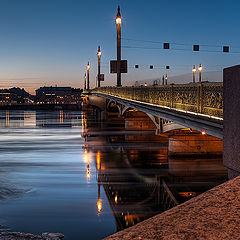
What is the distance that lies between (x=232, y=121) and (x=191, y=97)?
7.77 m

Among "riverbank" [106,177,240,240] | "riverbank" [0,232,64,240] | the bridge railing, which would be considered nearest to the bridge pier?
"riverbank" [106,177,240,240]

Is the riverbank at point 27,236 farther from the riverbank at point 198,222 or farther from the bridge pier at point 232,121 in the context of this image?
the riverbank at point 198,222

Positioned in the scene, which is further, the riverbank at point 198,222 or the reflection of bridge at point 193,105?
the reflection of bridge at point 193,105

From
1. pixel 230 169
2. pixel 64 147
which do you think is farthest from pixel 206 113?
pixel 64 147

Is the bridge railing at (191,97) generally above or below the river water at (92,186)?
above

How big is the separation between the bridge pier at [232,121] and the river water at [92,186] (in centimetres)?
413

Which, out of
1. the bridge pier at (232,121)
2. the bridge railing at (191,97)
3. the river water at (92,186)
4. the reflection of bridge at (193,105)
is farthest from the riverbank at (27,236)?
the bridge railing at (191,97)

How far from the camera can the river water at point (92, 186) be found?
11.3m

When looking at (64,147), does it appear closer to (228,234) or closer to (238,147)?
(238,147)

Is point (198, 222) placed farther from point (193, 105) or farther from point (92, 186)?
point (92, 186)

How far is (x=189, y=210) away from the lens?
5547 mm

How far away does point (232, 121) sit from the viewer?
7.41 metres

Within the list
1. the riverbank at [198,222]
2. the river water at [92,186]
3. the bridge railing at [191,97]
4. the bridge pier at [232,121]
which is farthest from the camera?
the bridge railing at [191,97]

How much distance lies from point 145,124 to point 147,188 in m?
29.2
